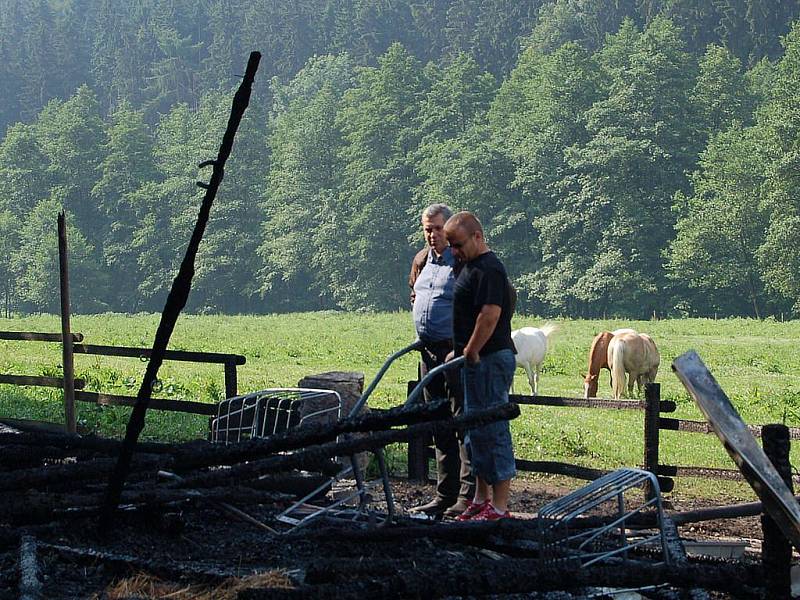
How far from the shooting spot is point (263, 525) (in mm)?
5711

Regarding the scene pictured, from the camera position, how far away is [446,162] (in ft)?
251

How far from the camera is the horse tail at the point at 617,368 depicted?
19.0m

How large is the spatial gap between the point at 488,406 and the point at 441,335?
918mm

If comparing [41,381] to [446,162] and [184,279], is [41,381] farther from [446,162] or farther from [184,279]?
[446,162]

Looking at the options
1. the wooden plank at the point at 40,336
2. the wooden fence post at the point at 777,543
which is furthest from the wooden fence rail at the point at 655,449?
the wooden fence post at the point at 777,543

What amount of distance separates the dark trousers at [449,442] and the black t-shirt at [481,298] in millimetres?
397

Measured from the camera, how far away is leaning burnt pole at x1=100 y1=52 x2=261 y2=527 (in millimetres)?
4418

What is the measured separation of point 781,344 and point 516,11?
76025 mm

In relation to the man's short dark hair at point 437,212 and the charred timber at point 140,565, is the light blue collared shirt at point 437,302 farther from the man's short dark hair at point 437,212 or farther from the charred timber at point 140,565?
the charred timber at point 140,565

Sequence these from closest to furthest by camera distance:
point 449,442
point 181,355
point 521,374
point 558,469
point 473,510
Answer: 1. point 473,510
2. point 449,442
3. point 558,469
4. point 181,355
5. point 521,374


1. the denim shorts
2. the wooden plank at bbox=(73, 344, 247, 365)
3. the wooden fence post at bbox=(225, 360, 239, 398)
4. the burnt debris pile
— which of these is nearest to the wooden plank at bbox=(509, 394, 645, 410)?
the wooden plank at bbox=(73, 344, 247, 365)

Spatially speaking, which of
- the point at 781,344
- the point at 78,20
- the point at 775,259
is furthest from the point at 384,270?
the point at 78,20

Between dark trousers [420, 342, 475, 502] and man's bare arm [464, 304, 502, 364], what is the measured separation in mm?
640

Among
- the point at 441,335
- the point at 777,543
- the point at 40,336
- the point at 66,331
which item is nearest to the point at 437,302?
the point at 441,335
